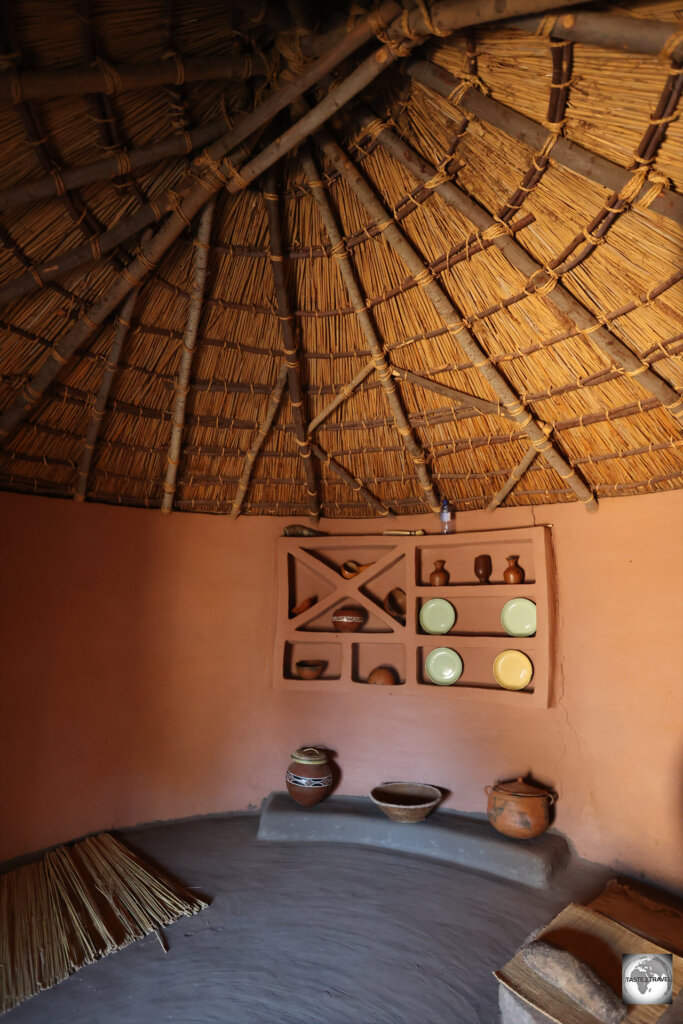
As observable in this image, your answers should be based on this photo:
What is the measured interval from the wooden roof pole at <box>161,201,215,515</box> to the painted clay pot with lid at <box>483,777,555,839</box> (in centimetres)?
265

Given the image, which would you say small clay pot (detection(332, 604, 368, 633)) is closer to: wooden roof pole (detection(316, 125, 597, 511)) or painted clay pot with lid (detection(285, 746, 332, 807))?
painted clay pot with lid (detection(285, 746, 332, 807))

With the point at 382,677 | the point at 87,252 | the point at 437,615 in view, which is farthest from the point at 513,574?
the point at 87,252

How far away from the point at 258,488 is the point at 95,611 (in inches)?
50.7

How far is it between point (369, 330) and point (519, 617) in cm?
195

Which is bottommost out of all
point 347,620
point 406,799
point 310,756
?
point 406,799

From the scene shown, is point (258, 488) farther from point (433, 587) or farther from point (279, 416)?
point (433, 587)

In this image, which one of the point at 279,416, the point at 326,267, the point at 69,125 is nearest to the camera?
the point at 69,125

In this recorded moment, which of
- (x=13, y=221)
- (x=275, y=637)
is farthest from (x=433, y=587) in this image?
(x=13, y=221)

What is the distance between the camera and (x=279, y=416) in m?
3.67

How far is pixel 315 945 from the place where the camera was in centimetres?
261

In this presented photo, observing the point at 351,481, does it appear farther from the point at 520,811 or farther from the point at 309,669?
the point at 520,811

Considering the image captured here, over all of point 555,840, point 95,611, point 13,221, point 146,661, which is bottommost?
point 555,840

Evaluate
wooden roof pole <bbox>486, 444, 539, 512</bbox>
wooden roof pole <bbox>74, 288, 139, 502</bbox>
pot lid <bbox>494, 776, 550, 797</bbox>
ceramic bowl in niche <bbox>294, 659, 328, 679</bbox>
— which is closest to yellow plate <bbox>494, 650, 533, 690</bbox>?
pot lid <bbox>494, 776, 550, 797</bbox>

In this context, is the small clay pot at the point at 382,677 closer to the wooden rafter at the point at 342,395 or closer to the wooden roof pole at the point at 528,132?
the wooden rafter at the point at 342,395
